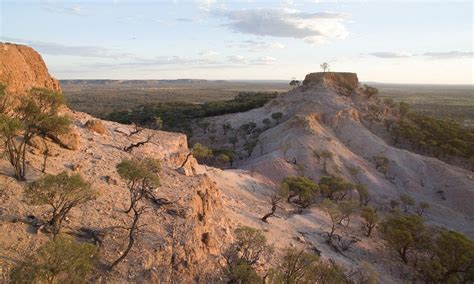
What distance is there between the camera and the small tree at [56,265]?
31.2ft

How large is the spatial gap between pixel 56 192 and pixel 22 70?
11.7 m

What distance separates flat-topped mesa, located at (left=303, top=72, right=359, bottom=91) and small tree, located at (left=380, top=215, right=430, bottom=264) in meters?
38.6

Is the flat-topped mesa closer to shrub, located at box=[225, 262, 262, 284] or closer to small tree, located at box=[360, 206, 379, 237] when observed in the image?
small tree, located at box=[360, 206, 379, 237]

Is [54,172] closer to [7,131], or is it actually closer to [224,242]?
[7,131]

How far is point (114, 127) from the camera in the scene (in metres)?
29.4

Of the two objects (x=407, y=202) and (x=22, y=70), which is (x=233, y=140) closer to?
(x=407, y=202)

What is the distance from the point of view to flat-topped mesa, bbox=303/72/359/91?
211 ft

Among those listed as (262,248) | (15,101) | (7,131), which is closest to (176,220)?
(262,248)

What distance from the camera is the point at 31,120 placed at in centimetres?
1669

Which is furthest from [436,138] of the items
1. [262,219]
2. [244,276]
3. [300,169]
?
[244,276]

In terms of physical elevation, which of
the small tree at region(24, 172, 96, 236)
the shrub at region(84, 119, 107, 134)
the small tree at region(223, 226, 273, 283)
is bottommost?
the small tree at region(223, 226, 273, 283)

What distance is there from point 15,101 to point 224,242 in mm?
11895

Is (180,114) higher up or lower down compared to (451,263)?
higher up

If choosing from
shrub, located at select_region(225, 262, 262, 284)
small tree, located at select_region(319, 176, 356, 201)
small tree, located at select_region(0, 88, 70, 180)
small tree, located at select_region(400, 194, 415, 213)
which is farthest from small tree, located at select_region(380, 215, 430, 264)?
small tree, located at select_region(0, 88, 70, 180)
